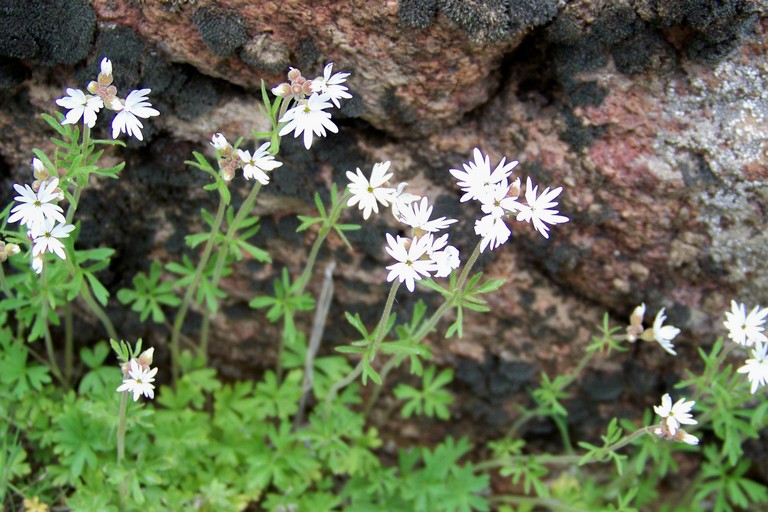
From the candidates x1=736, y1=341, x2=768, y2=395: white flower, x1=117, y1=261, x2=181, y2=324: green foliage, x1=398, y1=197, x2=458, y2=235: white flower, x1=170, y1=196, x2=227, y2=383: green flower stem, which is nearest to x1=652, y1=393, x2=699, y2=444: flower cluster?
x1=736, y1=341, x2=768, y2=395: white flower

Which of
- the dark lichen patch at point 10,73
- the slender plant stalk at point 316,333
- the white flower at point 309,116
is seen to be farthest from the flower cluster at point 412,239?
the dark lichen patch at point 10,73

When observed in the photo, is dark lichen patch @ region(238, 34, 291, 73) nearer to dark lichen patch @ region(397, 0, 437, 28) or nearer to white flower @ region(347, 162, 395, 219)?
dark lichen patch @ region(397, 0, 437, 28)

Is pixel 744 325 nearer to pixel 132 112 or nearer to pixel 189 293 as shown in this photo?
pixel 189 293

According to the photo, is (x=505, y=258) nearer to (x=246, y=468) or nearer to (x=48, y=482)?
(x=246, y=468)

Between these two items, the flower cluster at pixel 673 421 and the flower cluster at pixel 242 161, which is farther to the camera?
the flower cluster at pixel 673 421

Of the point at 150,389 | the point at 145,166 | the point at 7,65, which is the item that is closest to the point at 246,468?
the point at 150,389

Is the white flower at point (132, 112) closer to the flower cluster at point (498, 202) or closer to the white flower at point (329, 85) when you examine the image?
the white flower at point (329, 85)

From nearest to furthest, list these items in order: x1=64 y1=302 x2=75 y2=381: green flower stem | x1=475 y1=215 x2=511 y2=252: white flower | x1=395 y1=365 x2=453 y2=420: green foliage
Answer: x1=475 y1=215 x2=511 y2=252: white flower, x1=64 y1=302 x2=75 y2=381: green flower stem, x1=395 y1=365 x2=453 y2=420: green foliage
